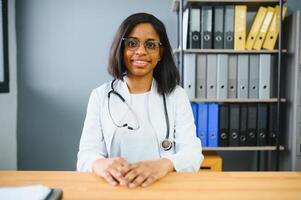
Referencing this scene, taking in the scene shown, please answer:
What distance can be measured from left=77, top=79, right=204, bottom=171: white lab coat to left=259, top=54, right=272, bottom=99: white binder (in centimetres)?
100

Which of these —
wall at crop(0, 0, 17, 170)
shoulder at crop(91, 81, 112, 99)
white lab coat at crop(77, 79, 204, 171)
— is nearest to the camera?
white lab coat at crop(77, 79, 204, 171)

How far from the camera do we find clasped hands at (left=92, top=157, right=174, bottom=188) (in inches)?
31.8

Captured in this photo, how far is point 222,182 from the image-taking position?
82 cm

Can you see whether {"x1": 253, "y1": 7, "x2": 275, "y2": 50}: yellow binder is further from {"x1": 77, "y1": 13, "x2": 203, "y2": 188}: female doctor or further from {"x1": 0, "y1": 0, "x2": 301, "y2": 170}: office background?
{"x1": 77, "y1": 13, "x2": 203, "y2": 188}: female doctor

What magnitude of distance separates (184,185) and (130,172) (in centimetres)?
16

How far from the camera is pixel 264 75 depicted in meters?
2.18

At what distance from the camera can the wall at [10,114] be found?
241cm

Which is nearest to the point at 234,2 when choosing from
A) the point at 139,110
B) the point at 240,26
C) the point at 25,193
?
Answer: the point at 240,26

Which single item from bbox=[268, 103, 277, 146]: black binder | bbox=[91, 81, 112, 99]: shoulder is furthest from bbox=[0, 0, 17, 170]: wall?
bbox=[268, 103, 277, 146]: black binder

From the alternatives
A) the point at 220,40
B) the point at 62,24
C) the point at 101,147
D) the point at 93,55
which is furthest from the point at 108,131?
the point at 62,24

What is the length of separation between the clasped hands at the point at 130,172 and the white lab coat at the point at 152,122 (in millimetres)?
289

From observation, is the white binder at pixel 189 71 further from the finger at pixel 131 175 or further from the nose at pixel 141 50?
the finger at pixel 131 175

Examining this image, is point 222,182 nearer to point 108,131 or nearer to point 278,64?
point 108,131

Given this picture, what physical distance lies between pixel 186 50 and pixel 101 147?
3.58 ft
